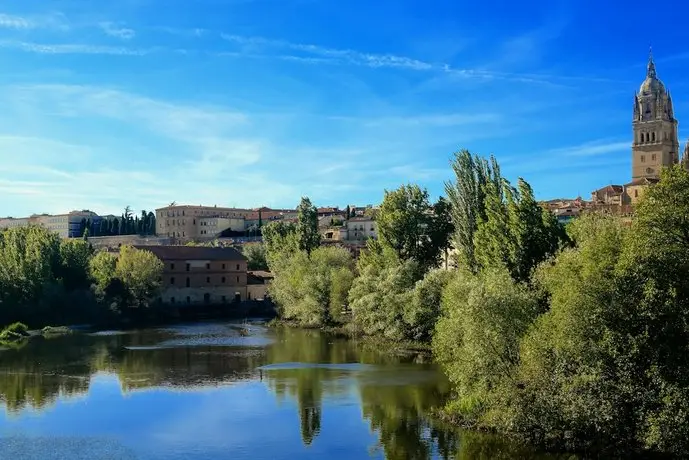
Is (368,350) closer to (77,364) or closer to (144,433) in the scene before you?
(77,364)

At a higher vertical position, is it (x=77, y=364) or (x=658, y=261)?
(x=658, y=261)

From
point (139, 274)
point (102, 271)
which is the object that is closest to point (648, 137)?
point (139, 274)

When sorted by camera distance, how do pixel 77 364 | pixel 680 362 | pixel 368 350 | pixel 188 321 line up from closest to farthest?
pixel 680 362
pixel 77 364
pixel 368 350
pixel 188 321

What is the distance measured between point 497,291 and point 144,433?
11.7m

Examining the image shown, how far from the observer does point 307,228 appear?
62375 millimetres

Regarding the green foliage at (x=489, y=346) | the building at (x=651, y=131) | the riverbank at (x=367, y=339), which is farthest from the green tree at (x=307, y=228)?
the building at (x=651, y=131)

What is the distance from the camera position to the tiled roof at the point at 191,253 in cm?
7238

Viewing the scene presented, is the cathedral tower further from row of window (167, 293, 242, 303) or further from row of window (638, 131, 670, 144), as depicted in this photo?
row of window (167, 293, 242, 303)

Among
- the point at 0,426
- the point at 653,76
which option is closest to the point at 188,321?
the point at 0,426

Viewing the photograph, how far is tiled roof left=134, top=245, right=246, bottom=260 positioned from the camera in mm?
72375

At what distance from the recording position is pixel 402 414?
966 inches

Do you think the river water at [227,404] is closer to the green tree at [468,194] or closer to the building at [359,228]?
the green tree at [468,194]

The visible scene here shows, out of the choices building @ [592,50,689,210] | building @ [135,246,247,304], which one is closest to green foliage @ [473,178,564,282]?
building @ [135,246,247,304]

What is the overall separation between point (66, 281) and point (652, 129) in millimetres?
74520
